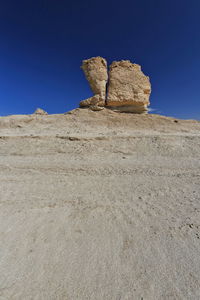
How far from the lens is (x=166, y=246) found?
2.34m

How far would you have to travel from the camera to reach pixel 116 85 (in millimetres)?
13109

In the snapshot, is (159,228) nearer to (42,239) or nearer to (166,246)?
(166,246)

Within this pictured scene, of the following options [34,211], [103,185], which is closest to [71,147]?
[103,185]

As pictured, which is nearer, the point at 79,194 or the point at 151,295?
the point at 151,295

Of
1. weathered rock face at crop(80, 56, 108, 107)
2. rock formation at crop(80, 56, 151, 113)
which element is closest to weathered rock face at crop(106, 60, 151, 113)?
rock formation at crop(80, 56, 151, 113)

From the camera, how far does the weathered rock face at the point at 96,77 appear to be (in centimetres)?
1291

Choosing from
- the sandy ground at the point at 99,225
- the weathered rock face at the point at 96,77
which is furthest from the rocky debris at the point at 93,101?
the sandy ground at the point at 99,225

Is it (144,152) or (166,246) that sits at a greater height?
(144,152)

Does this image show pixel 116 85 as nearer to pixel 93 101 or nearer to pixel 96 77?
pixel 96 77

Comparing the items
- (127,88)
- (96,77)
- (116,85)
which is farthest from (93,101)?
(127,88)

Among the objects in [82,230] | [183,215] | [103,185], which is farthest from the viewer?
[103,185]

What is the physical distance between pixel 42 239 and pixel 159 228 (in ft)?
7.53

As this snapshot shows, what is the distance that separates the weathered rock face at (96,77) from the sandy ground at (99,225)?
7960mm

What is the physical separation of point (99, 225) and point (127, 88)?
13.2m
